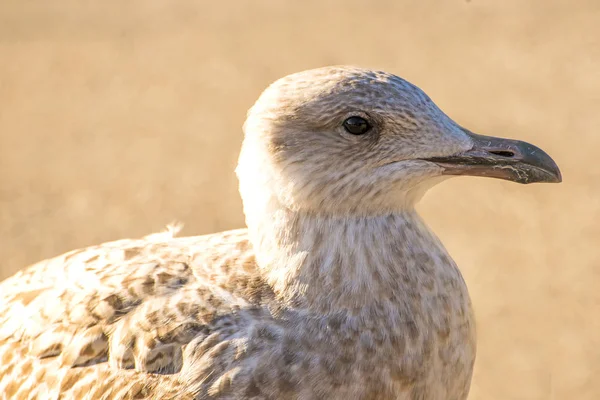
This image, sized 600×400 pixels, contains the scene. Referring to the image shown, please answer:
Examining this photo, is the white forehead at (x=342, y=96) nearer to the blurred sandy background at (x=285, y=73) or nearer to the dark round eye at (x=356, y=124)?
the dark round eye at (x=356, y=124)

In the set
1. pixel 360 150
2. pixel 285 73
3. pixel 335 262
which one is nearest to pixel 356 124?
pixel 360 150

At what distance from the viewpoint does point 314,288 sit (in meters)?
2.73

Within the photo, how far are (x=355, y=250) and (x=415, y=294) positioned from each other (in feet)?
0.78

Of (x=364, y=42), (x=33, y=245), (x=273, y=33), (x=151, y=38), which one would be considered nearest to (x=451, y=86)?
(x=364, y=42)

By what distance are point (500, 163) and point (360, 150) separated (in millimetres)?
437

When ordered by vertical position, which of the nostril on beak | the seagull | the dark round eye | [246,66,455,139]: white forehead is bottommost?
the seagull

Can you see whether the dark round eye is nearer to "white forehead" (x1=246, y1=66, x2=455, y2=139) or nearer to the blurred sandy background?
"white forehead" (x1=246, y1=66, x2=455, y2=139)

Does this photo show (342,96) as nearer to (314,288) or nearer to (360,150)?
(360,150)

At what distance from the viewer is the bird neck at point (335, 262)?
2.73 metres

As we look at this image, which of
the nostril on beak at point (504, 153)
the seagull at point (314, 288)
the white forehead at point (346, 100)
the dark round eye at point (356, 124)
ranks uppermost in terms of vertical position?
the white forehead at point (346, 100)

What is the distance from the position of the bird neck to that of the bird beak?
280mm

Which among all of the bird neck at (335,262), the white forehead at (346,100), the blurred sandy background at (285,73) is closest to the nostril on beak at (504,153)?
the white forehead at (346,100)

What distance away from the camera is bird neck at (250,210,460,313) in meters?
2.73

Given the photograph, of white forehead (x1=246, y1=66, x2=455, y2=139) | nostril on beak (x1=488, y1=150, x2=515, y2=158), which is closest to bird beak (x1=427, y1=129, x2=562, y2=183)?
nostril on beak (x1=488, y1=150, x2=515, y2=158)
